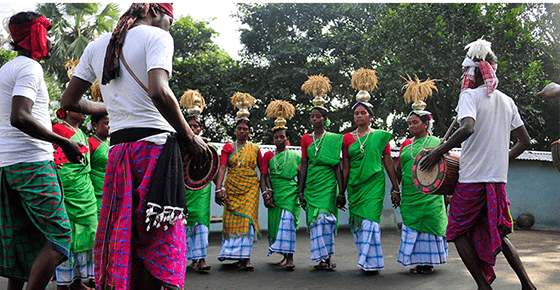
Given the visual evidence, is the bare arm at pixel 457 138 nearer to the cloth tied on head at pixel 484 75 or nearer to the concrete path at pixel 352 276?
the cloth tied on head at pixel 484 75

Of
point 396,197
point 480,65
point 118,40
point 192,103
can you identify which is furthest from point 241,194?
point 118,40

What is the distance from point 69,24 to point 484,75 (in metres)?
16.2

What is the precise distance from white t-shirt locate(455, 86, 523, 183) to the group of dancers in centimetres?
1

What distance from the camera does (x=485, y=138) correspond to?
444cm

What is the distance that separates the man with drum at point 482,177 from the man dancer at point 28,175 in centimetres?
327

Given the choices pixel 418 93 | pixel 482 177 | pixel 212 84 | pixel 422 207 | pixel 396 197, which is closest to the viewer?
pixel 482 177

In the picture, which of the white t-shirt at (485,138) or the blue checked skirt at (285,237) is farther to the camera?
the blue checked skirt at (285,237)

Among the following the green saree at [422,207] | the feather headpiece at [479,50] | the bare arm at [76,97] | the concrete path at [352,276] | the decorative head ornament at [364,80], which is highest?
the decorative head ornament at [364,80]

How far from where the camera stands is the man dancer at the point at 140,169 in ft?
8.67

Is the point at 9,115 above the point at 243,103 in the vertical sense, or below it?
below

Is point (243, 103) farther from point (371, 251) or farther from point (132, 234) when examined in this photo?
point (132, 234)

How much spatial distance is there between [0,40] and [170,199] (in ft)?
12.8

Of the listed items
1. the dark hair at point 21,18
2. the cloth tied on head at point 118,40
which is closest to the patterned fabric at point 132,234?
the cloth tied on head at point 118,40

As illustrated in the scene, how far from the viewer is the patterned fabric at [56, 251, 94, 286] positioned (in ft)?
Result: 15.8
